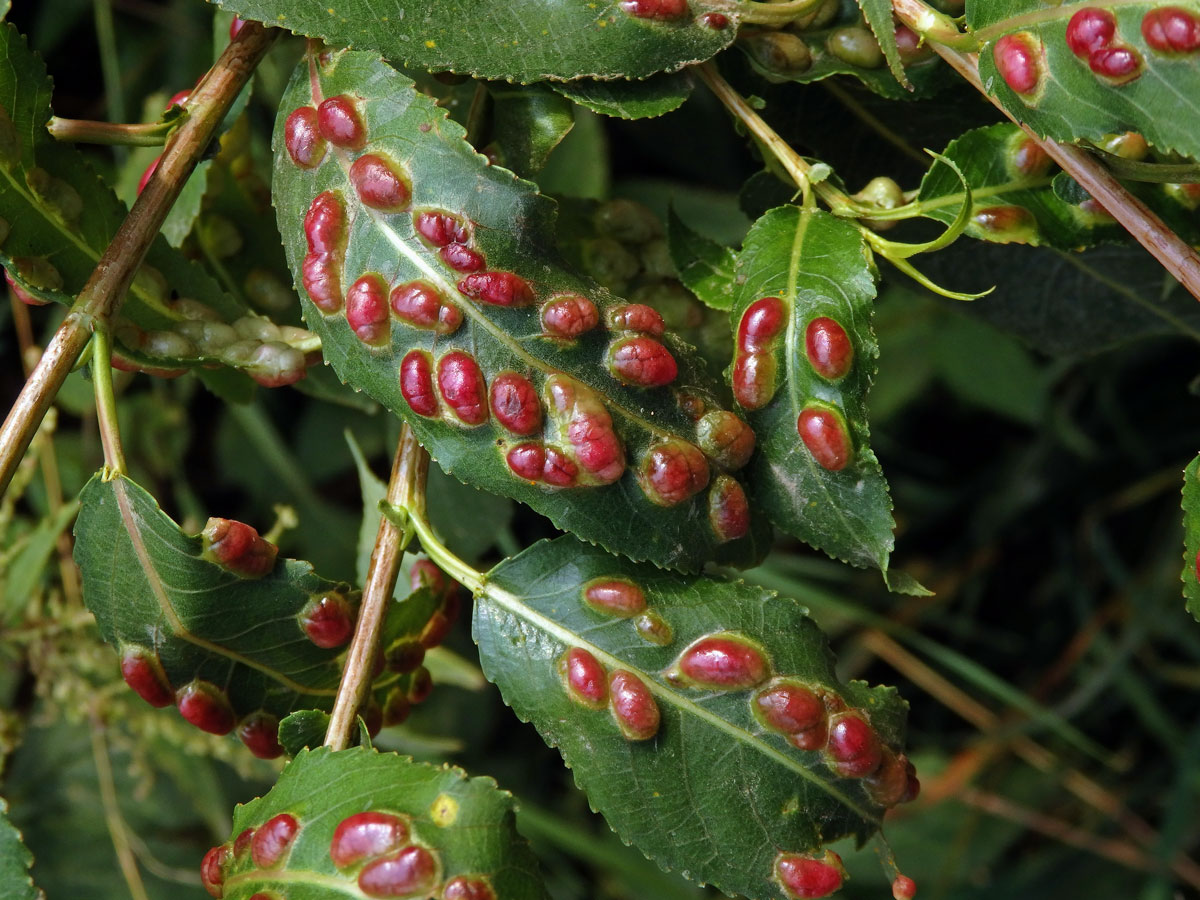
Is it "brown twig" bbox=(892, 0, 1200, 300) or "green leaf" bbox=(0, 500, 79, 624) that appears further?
"green leaf" bbox=(0, 500, 79, 624)

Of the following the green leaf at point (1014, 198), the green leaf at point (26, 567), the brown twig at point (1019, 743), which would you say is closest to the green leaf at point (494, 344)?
the green leaf at point (1014, 198)

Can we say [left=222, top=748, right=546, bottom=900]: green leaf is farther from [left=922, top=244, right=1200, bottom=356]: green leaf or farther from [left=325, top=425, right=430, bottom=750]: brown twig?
[left=922, top=244, right=1200, bottom=356]: green leaf

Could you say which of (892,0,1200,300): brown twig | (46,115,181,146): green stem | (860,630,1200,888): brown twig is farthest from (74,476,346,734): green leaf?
(860,630,1200,888): brown twig

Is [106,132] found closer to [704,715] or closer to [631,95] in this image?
[631,95]

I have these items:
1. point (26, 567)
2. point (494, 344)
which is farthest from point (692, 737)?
point (26, 567)

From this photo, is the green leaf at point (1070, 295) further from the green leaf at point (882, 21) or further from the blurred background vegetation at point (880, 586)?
Answer: the blurred background vegetation at point (880, 586)

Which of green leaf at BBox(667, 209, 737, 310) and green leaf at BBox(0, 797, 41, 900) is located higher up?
green leaf at BBox(667, 209, 737, 310)
